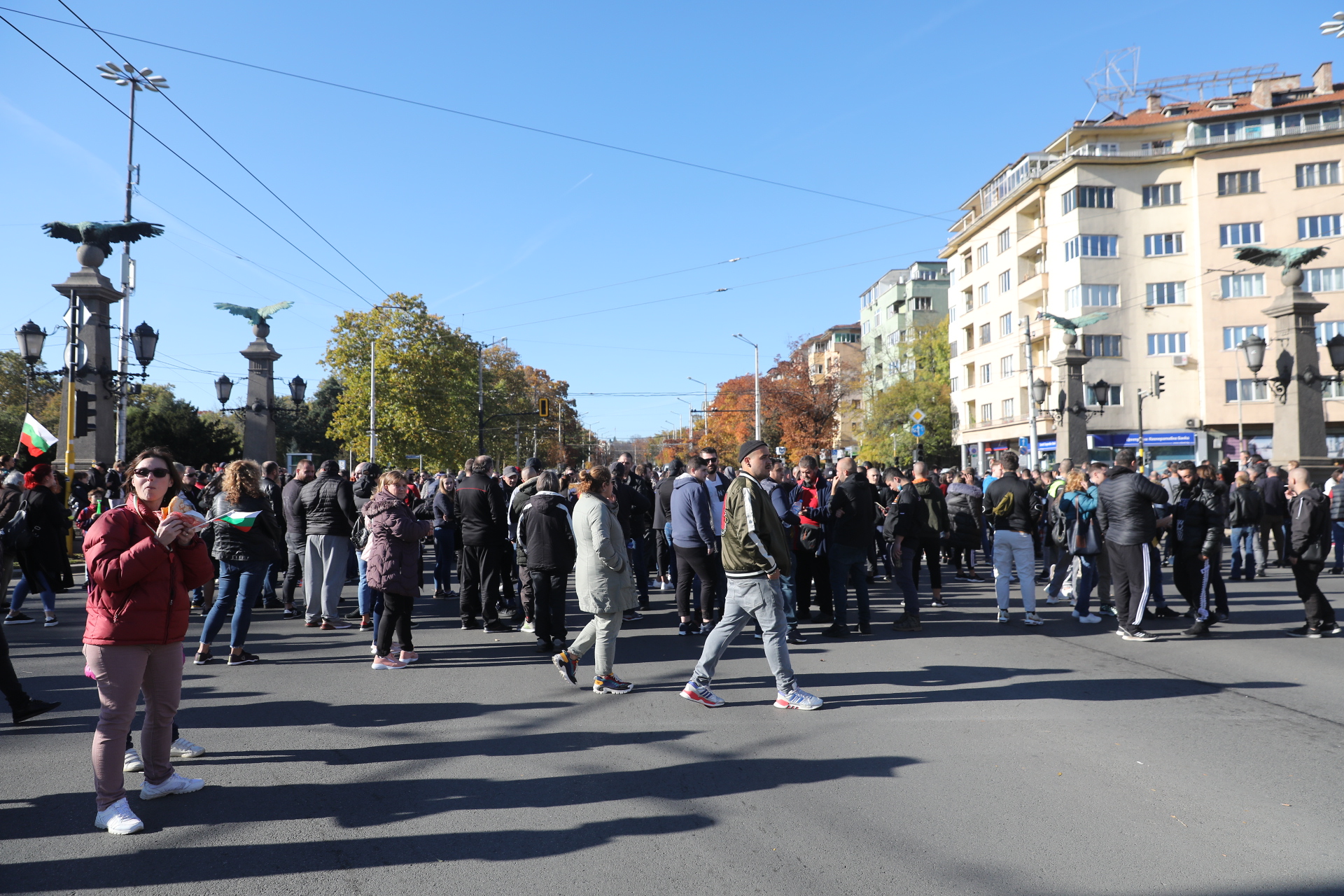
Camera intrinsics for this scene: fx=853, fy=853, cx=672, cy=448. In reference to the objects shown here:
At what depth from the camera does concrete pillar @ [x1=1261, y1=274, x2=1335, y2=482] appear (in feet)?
56.8

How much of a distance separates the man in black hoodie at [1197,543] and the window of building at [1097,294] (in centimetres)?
4059

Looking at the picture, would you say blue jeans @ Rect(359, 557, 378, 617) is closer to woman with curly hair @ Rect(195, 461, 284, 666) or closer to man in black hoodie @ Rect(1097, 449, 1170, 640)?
woman with curly hair @ Rect(195, 461, 284, 666)

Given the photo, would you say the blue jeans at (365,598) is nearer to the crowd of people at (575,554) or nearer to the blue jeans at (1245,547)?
the crowd of people at (575,554)

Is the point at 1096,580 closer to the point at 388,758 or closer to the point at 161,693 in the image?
the point at 388,758

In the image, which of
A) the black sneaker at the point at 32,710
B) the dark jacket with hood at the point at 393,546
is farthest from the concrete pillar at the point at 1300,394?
the black sneaker at the point at 32,710

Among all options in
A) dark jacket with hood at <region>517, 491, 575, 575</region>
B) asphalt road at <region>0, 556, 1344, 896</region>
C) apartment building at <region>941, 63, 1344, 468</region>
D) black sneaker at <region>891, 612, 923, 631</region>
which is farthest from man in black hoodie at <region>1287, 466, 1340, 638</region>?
apartment building at <region>941, 63, 1344, 468</region>

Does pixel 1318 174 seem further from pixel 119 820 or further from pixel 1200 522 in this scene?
pixel 119 820

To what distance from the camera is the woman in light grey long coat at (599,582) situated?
6.88 metres

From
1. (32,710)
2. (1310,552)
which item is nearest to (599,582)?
(32,710)

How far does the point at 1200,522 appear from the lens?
9609mm

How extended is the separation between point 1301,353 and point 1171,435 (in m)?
31.4

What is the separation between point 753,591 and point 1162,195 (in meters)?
49.7

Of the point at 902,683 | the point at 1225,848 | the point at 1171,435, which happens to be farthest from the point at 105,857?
the point at 1171,435

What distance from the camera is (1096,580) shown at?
11.7m
